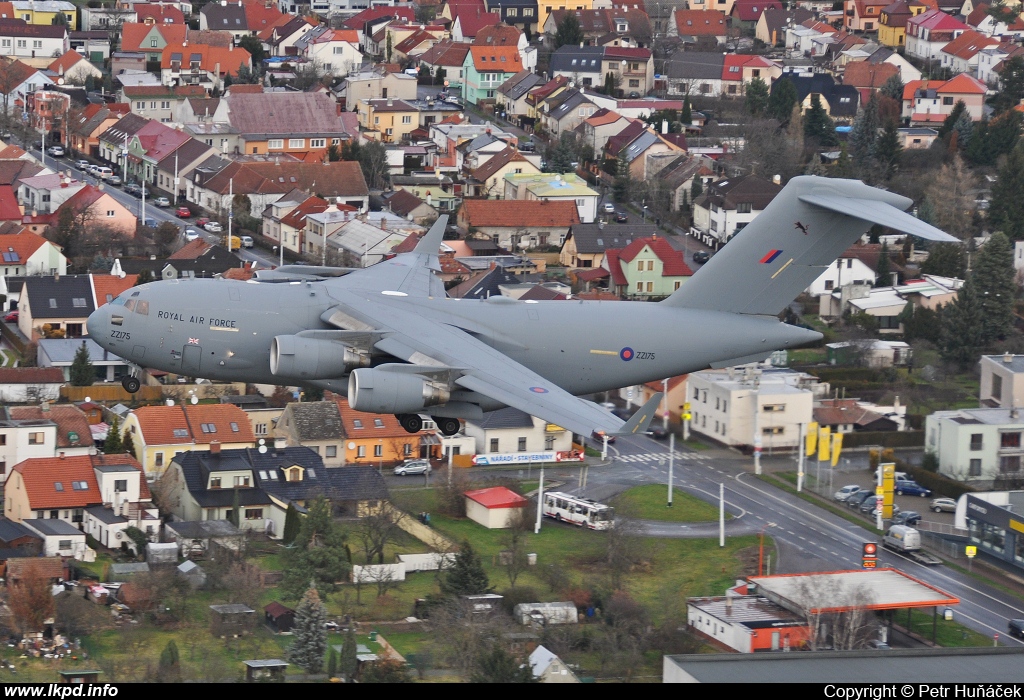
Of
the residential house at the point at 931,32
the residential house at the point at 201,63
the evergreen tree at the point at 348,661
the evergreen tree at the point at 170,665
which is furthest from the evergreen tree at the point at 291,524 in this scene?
the residential house at the point at 931,32

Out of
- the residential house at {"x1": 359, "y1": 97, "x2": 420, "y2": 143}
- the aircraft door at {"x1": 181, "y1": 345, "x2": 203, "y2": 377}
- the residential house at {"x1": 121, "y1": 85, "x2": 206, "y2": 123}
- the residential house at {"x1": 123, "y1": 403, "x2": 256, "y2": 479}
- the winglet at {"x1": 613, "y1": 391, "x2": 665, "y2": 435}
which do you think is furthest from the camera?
the residential house at {"x1": 121, "y1": 85, "x2": 206, "y2": 123}

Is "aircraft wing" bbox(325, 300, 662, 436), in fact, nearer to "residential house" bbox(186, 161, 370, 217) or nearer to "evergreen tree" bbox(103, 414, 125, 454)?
"evergreen tree" bbox(103, 414, 125, 454)

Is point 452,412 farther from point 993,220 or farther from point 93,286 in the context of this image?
point 993,220

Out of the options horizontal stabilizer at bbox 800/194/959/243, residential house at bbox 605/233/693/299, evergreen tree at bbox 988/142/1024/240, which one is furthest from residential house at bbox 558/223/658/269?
horizontal stabilizer at bbox 800/194/959/243

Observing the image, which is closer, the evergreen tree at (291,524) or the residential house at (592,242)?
the evergreen tree at (291,524)

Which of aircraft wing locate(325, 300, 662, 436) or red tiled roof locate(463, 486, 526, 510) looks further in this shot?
red tiled roof locate(463, 486, 526, 510)

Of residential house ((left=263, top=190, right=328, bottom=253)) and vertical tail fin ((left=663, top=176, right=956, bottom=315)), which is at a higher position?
vertical tail fin ((left=663, top=176, right=956, bottom=315))

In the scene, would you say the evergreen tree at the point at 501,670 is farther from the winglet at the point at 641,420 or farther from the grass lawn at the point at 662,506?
the grass lawn at the point at 662,506
